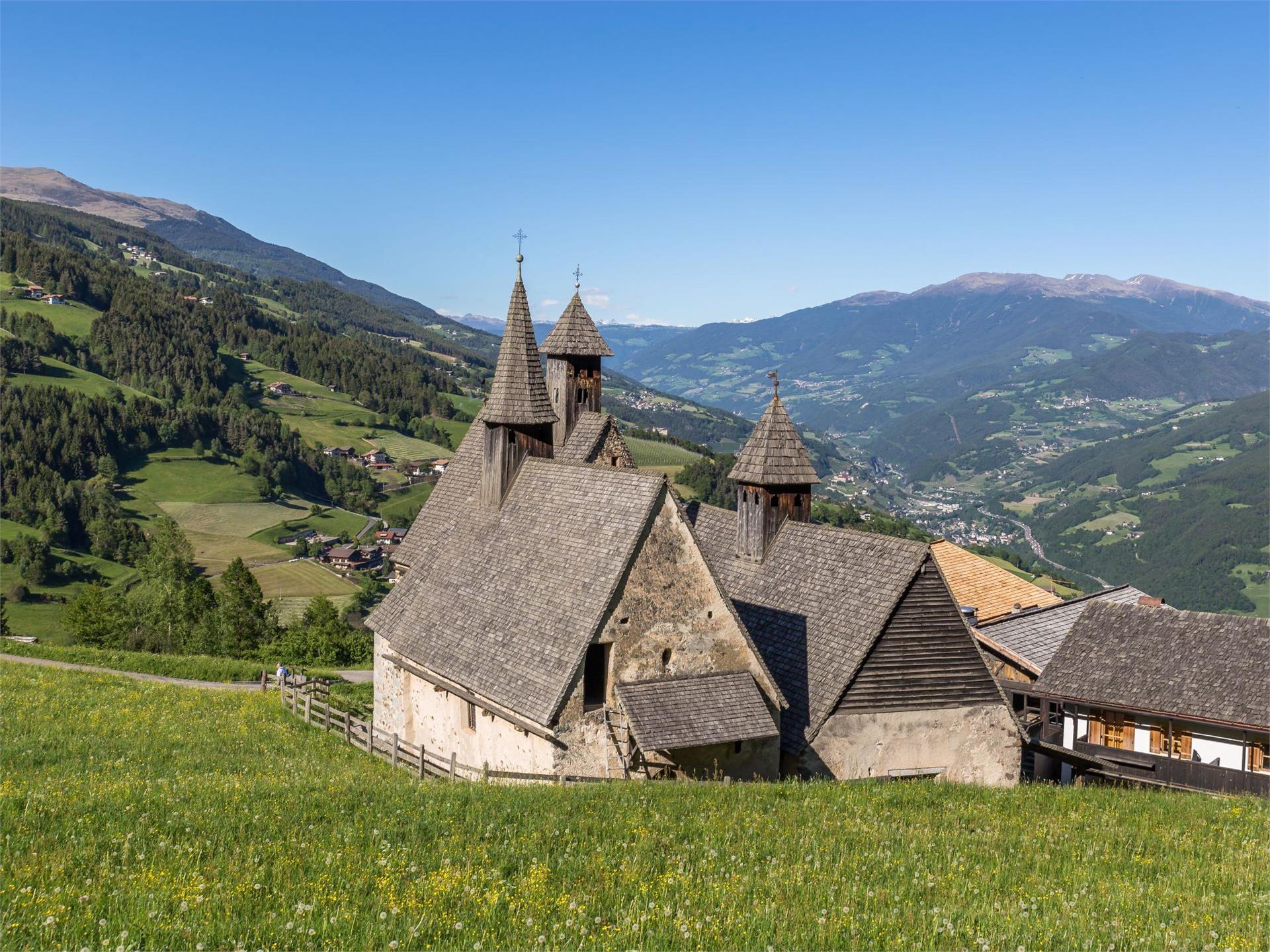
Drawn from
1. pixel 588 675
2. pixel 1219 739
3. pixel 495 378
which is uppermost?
pixel 495 378

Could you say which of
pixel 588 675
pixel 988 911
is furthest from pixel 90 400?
pixel 988 911

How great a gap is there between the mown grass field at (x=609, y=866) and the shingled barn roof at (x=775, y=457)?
12387 millimetres

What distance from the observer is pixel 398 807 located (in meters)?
15.0

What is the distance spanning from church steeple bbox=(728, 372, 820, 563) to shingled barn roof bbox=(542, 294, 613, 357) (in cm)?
859

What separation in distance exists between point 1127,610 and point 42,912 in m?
35.2

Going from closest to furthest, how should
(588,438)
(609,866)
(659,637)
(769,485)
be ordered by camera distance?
(609,866) → (659,637) → (769,485) → (588,438)

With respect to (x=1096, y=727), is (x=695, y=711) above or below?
above

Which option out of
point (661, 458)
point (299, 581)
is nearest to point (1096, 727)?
point (299, 581)

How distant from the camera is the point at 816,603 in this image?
1043 inches

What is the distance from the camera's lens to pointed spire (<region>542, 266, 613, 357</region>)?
123 ft

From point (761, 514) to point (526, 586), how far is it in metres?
9.75

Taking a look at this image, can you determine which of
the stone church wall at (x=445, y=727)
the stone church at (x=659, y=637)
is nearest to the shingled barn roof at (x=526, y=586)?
the stone church at (x=659, y=637)

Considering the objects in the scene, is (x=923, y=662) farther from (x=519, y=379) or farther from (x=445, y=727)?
(x=519, y=379)

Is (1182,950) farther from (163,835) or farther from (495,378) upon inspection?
(495,378)
